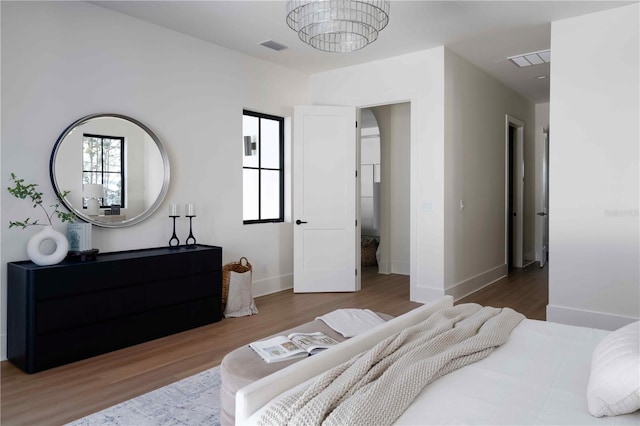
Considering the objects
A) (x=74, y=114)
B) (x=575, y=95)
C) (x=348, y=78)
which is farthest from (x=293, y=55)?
(x=575, y=95)

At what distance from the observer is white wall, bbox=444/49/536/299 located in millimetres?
4875

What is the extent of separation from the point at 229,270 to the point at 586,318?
3.27 metres

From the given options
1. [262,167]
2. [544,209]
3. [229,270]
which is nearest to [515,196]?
[544,209]

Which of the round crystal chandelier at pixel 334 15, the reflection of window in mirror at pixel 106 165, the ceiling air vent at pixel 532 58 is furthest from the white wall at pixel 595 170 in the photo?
the reflection of window in mirror at pixel 106 165

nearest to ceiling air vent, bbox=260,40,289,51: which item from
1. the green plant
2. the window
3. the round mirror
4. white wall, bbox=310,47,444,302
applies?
the window

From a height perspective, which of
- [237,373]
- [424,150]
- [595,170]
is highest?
[424,150]

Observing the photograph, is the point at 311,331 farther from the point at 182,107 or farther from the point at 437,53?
the point at 437,53

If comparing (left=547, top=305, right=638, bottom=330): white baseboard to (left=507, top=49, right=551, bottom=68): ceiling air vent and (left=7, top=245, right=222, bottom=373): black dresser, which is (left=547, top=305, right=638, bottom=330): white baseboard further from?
(left=7, top=245, right=222, bottom=373): black dresser

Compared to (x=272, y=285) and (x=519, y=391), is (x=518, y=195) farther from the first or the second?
(x=519, y=391)

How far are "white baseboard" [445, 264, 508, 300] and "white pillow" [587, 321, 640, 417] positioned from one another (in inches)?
133

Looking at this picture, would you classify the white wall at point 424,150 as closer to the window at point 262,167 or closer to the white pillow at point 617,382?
the window at point 262,167

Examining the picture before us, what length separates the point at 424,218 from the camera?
4859 mm

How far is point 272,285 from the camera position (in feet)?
17.4

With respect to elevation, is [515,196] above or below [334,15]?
below
